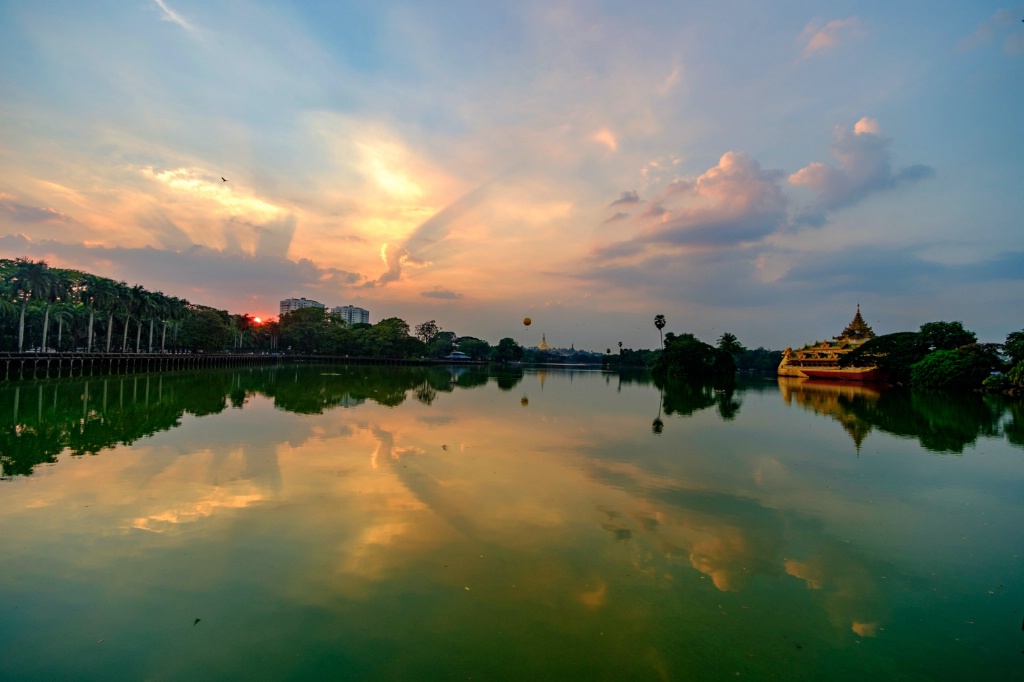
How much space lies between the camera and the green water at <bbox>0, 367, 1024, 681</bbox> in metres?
4.34

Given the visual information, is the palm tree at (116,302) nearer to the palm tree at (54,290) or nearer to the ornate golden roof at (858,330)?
the palm tree at (54,290)

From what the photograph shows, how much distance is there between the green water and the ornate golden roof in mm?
57315

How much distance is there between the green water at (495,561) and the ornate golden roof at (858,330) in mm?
57315

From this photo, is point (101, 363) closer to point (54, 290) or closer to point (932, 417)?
point (54, 290)

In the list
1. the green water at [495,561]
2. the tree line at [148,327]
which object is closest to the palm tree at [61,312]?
the tree line at [148,327]

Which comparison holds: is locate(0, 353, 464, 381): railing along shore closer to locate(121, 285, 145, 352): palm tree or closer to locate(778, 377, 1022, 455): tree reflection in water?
locate(121, 285, 145, 352): palm tree

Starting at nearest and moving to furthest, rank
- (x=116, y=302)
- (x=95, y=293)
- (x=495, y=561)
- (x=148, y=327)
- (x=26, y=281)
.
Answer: (x=495, y=561) < (x=26, y=281) < (x=95, y=293) < (x=116, y=302) < (x=148, y=327)

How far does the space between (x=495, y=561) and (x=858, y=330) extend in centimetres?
7278

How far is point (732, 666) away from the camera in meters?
4.25

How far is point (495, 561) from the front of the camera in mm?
6254

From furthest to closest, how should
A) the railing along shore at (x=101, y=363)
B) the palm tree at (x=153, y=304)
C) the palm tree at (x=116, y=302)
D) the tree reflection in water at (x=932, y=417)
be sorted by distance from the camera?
the palm tree at (x=153, y=304)
the palm tree at (x=116, y=302)
the railing along shore at (x=101, y=363)
the tree reflection in water at (x=932, y=417)

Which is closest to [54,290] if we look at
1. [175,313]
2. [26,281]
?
[26,281]

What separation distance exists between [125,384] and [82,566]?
3010 centimetres

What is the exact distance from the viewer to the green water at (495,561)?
4336mm
